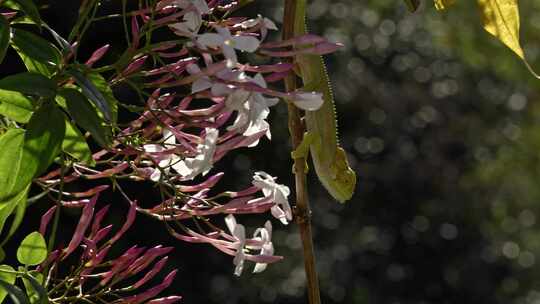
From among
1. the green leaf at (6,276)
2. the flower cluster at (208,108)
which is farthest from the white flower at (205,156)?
the green leaf at (6,276)

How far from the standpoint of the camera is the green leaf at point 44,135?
17.0 inches

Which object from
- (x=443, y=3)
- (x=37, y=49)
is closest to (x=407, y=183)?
(x=443, y=3)

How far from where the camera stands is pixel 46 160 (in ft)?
1.41

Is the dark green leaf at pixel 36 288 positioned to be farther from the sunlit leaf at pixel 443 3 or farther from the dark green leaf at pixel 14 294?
the sunlit leaf at pixel 443 3

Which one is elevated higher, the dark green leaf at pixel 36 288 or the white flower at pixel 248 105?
the white flower at pixel 248 105

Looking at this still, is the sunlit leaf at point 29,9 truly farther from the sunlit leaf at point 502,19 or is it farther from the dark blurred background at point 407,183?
the dark blurred background at point 407,183

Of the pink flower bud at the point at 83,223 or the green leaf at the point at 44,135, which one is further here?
the pink flower bud at the point at 83,223

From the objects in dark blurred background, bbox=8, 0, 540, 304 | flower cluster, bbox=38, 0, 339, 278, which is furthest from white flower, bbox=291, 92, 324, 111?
dark blurred background, bbox=8, 0, 540, 304

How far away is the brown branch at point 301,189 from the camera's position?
0.51 metres

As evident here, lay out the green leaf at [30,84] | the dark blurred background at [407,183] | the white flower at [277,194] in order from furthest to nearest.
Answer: the dark blurred background at [407,183], the white flower at [277,194], the green leaf at [30,84]

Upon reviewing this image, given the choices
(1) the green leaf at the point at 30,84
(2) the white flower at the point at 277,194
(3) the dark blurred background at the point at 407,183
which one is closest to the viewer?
(1) the green leaf at the point at 30,84

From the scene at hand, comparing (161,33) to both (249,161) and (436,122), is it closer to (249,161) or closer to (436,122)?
(249,161)

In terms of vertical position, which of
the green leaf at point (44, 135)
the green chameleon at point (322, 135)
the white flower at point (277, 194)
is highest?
the green leaf at point (44, 135)

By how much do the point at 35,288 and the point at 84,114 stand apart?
8cm
